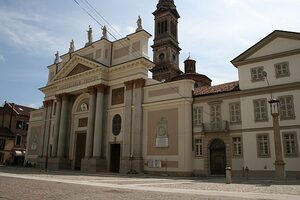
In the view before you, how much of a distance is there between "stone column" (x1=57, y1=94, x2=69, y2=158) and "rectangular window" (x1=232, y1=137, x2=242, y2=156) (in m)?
23.4

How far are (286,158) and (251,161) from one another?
2958 millimetres

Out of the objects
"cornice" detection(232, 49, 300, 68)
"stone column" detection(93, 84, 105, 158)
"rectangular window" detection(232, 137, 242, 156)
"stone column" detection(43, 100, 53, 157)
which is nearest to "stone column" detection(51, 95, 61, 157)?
"stone column" detection(43, 100, 53, 157)

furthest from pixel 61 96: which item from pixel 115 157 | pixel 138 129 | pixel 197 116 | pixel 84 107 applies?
pixel 197 116

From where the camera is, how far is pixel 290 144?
24.0 meters

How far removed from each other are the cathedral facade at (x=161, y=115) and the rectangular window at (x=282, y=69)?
84mm

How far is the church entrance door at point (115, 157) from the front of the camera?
33.9m

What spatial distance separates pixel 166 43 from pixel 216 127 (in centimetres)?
4026

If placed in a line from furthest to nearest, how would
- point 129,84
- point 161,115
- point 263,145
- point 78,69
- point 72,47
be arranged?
point 72,47 < point 78,69 < point 129,84 < point 161,115 < point 263,145

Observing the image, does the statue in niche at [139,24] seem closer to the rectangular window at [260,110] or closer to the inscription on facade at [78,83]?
the inscription on facade at [78,83]

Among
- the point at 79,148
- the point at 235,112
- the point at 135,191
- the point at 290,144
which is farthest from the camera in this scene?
the point at 79,148

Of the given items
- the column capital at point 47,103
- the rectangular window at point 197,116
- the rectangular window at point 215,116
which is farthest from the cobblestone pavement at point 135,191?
the column capital at point 47,103

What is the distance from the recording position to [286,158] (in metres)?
23.7

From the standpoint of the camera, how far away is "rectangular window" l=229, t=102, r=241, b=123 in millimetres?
27248

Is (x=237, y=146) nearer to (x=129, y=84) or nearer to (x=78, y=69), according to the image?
(x=129, y=84)
